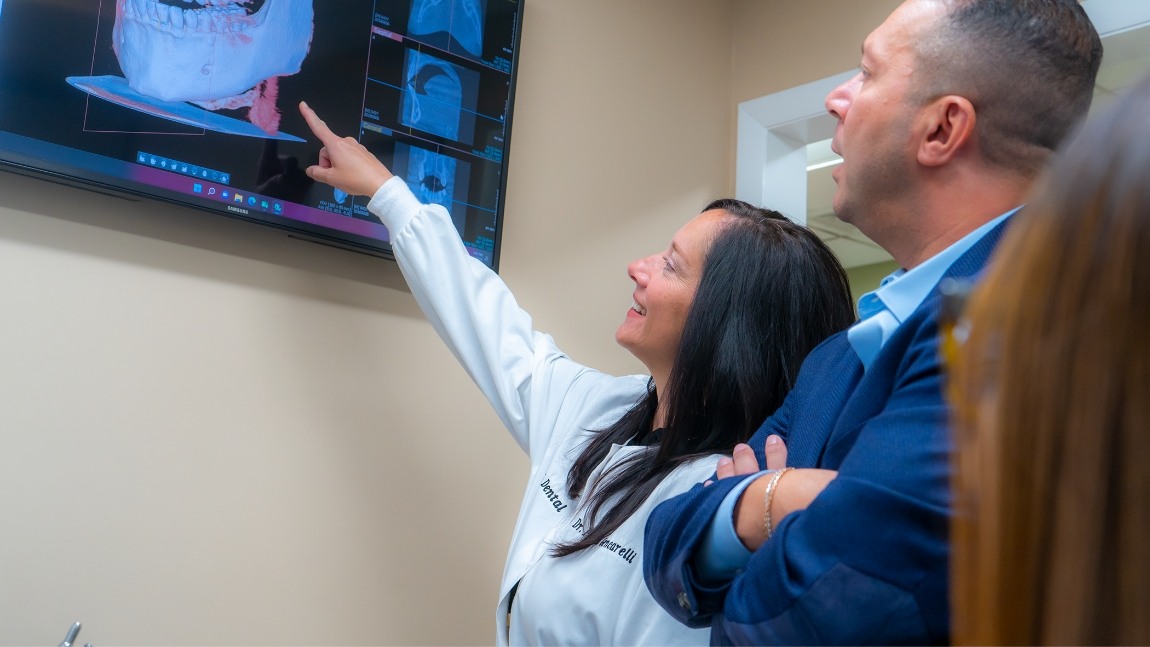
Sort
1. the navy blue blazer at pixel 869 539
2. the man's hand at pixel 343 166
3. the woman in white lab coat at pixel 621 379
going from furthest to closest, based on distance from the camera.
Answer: the man's hand at pixel 343 166 → the woman in white lab coat at pixel 621 379 → the navy blue blazer at pixel 869 539

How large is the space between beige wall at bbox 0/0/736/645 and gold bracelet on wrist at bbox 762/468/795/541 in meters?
1.17

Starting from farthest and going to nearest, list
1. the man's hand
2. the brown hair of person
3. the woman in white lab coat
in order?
the man's hand
the woman in white lab coat
the brown hair of person

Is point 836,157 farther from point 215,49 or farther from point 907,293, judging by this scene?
point 907,293

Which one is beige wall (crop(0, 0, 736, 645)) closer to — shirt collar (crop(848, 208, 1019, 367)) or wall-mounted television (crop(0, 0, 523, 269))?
wall-mounted television (crop(0, 0, 523, 269))

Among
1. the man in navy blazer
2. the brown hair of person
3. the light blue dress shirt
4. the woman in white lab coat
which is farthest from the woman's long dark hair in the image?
the brown hair of person

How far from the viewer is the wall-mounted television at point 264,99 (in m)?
1.66

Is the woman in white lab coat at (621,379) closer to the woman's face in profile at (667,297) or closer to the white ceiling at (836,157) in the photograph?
the woman's face in profile at (667,297)

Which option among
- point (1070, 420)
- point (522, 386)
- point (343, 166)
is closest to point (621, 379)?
point (522, 386)

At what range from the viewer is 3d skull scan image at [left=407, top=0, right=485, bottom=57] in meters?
2.15

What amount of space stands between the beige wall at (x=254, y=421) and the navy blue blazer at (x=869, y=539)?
1063 millimetres

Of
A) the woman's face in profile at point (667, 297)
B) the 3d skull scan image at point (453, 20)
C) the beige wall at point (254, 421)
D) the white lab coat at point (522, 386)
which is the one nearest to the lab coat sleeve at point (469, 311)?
the white lab coat at point (522, 386)

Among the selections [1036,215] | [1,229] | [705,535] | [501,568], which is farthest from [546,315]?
[1036,215]

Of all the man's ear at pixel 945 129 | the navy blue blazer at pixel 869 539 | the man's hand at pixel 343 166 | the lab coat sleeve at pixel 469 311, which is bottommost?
the navy blue blazer at pixel 869 539

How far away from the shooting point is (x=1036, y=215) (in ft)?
1.61
